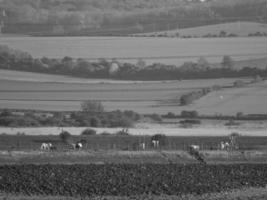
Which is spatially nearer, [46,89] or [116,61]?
[46,89]

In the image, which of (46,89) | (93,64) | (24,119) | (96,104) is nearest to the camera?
(24,119)

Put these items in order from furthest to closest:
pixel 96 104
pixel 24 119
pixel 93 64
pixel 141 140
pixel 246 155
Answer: pixel 93 64 < pixel 96 104 < pixel 24 119 < pixel 141 140 < pixel 246 155

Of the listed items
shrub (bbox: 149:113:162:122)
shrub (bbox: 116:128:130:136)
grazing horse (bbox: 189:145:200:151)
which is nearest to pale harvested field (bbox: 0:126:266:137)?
→ shrub (bbox: 116:128:130:136)

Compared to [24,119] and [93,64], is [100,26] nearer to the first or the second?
[93,64]

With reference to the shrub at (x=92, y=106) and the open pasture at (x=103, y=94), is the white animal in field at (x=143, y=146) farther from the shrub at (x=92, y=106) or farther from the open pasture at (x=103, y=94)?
the open pasture at (x=103, y=94)

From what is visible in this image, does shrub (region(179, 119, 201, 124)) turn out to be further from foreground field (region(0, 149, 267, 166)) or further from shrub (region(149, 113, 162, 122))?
foreground field (region(0, 149, 267, 166))

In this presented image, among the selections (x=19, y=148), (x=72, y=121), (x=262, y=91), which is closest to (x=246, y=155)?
(x=19, y=148)

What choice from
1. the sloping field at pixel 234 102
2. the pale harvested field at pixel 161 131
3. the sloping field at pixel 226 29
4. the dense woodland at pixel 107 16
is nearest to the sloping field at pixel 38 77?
the sloping field at pixel 234 102
